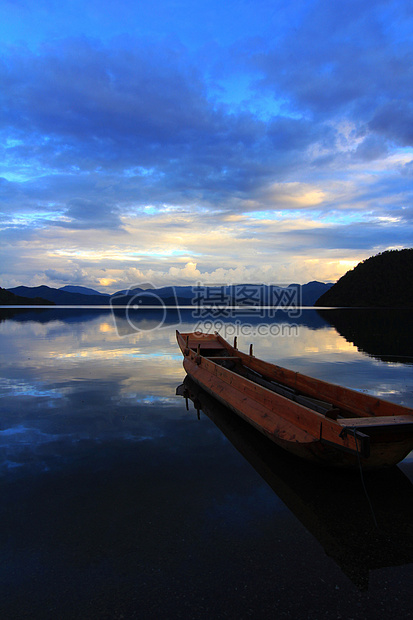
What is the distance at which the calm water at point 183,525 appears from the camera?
3.71m

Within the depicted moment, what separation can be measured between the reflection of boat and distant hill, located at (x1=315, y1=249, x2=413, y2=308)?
136234 mm

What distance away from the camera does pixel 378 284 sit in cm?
14200

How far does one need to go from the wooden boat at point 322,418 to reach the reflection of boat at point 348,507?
0.45 m

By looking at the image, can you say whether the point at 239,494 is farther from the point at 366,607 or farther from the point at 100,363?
the point at 100,363

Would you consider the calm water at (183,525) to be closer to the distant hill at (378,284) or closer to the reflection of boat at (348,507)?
the reflection of boat at (348,507)

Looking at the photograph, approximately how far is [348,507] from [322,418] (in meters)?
1.36

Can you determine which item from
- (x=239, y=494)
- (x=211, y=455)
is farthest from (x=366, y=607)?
(x=211, y=455)

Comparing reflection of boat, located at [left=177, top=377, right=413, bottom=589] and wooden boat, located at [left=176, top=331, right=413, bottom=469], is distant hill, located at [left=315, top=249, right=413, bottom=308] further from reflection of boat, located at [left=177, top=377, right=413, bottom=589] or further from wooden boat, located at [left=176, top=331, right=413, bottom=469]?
reflection of boat, located at [left=177, top=377, right=413, bottom=589]

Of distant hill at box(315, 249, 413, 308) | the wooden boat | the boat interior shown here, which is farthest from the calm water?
distant hill at box(315, 249, 413, 308)

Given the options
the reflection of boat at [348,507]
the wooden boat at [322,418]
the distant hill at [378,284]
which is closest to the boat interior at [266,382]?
the wooden boat at [322,418]

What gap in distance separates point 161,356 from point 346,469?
15.1 meters

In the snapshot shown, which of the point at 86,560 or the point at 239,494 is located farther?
the point at 239,494

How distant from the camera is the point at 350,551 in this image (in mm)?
4461

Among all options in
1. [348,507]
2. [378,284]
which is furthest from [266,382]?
[378,284]
